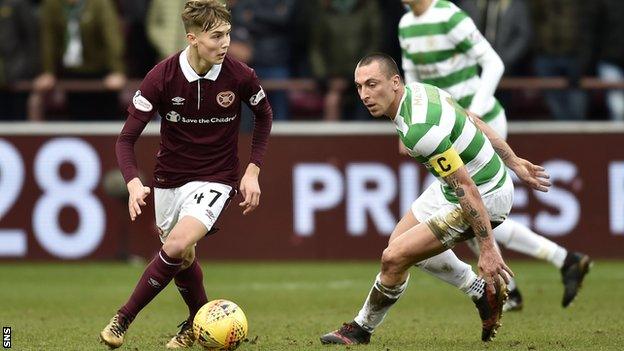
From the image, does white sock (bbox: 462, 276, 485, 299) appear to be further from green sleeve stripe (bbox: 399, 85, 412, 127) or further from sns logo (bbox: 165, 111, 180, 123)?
sns logo (bbox: 165, 111, 180, 123)

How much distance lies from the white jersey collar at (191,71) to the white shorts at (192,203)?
66 centimetres

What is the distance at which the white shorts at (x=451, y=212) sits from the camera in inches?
315

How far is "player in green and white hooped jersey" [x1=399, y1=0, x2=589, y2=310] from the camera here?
10.1 metres

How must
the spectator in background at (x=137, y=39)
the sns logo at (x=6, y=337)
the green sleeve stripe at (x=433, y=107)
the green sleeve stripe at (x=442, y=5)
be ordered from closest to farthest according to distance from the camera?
the green sleeve stripe at (x=433, y=107)
the sns logo at (x=6, y=337)
the green sleeve stripe at (x=442, y=5)
the spectator in background at (x=137, y=39)

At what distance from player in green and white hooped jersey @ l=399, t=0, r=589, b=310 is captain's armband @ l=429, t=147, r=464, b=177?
242 cm

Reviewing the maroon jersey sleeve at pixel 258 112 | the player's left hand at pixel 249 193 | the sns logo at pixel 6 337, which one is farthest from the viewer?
the maroon jersey sleeve at pixel 258 112

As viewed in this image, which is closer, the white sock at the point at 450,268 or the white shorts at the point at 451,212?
the white shorts at the point at 451,212

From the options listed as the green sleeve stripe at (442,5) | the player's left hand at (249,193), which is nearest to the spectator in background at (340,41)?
the green sleeve stripe at (442,5)

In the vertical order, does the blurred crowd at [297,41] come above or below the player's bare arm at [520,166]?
below

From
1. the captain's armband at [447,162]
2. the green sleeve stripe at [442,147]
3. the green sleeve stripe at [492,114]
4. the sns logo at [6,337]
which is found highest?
the green sleeve stripe at [442,147]


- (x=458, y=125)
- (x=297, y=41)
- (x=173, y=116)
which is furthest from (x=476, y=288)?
(x=297, y=41)

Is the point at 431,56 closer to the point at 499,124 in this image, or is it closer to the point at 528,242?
the point at 499,124

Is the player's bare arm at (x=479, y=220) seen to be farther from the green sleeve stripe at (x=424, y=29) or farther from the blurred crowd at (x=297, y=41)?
the blurred crowd at (x=297, y=41)

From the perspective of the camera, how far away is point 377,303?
8.17 metres
